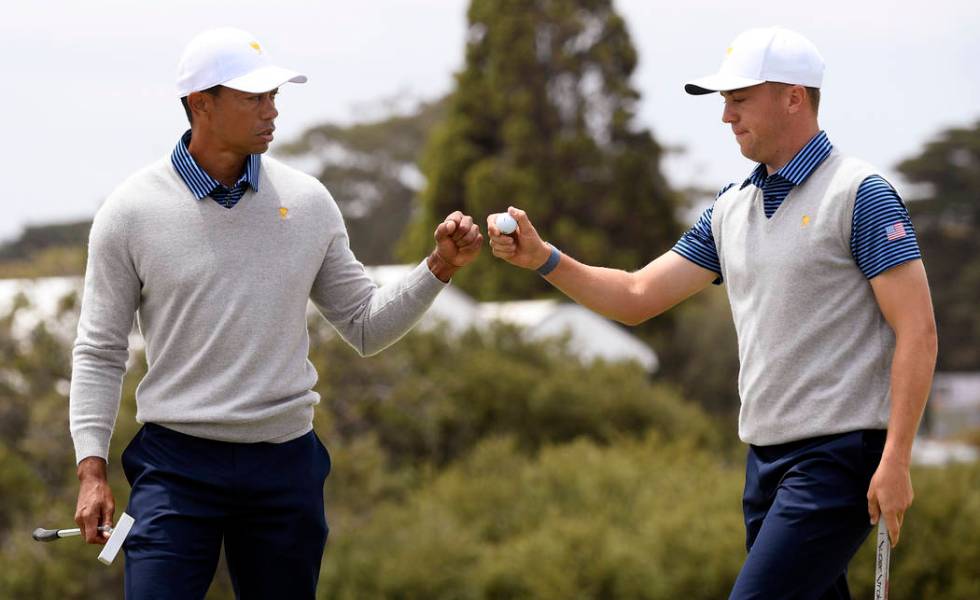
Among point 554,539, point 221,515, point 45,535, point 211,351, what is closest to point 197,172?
point 211,351

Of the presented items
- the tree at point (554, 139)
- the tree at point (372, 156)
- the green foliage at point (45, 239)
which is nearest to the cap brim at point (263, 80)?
the green foliage at point (45, 239)

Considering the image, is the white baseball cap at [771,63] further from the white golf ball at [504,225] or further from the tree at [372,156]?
the tree at [372,156]

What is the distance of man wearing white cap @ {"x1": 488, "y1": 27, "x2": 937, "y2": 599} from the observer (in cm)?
369

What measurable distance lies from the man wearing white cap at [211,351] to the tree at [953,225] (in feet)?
108

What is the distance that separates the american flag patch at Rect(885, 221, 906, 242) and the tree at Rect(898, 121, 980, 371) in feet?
108

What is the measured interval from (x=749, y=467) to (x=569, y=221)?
22.5 metres

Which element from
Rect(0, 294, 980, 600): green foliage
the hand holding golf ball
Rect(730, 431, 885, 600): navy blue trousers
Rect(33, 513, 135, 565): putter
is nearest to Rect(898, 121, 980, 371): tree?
Rect(0, 294, 980, 600): green foliage

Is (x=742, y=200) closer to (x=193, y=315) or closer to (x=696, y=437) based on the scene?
(x=193, y=315)

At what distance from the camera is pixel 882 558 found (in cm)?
381

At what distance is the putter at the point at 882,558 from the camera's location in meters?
3.73

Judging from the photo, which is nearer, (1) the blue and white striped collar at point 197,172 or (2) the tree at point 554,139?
(1) the blue and white striped collar at point 197,172

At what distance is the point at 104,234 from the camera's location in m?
3.97

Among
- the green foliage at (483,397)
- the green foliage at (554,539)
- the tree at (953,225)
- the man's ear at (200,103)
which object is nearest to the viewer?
the man's ear at (200,103)

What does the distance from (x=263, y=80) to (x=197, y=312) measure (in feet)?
2.22
